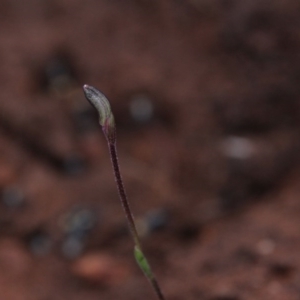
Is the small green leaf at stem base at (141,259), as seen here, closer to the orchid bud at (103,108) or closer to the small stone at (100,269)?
the orchid bud at (103,108)

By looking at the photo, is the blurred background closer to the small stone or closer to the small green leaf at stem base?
the small stone

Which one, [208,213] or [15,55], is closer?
[208,213]

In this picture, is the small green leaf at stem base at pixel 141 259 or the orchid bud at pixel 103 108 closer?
the orchid bud at pixel 103 108

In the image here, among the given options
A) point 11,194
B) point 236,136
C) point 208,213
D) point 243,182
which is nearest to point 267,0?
point 236,136

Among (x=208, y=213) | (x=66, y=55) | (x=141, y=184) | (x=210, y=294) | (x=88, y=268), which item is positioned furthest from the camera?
(x=66, y=55)

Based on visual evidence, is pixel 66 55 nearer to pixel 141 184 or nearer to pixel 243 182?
pixel 141 184

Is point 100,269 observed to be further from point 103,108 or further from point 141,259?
point 103,108

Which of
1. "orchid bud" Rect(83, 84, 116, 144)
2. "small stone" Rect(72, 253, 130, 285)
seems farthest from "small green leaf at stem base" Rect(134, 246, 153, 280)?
"small stone" Rect(72, 253, 130, 285)

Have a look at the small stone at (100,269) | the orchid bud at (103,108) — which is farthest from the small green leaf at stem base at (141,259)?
the small stone at (100,269)

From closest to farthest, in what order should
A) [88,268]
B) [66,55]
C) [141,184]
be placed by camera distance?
[88,268] → [141,184] → [66,55]
